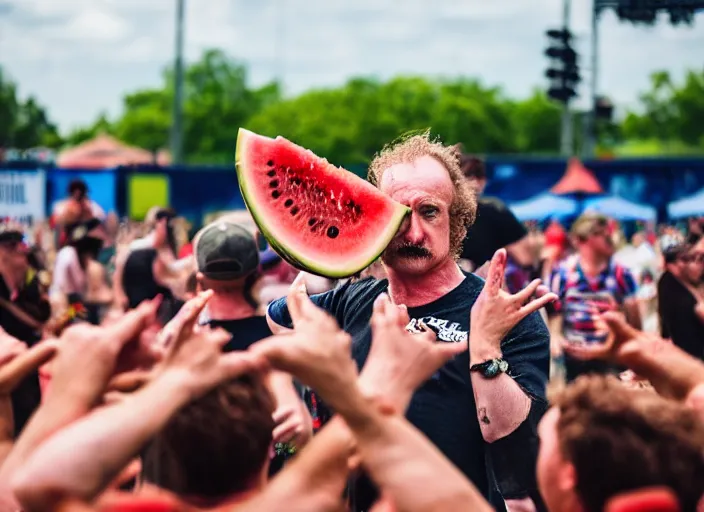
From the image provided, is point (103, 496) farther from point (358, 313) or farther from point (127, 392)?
point (358, 313)

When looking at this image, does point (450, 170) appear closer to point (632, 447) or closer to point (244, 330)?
point (244, 330)

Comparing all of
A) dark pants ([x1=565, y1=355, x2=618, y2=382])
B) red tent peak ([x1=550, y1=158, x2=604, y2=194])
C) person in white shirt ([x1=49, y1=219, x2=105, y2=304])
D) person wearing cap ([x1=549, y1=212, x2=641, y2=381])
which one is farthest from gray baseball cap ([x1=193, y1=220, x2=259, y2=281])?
red tent peak ([x1=550, y1=158, x2=604, y2=194])

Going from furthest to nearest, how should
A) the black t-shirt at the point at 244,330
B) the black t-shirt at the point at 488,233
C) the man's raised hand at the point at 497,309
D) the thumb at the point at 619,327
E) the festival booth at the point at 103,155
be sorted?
the festival booth at the point at 103,155 → the black t-shirt at the point at 488,233 → the black t-shirt at the point at 244,330 → the man's raised hand at the point at 497,309 → the thumb at the point at 619,327

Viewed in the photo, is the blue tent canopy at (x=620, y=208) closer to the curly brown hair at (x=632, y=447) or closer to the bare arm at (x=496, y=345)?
the bare arm at (x=496, y=345)

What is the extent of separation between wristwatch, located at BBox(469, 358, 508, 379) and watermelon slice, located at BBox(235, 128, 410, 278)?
512 millimetres

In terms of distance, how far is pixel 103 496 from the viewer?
1941 mm

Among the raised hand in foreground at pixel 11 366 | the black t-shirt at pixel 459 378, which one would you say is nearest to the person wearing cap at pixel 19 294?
the black t-shirt at pixel 459 378

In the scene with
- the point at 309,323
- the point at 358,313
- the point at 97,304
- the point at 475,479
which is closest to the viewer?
the point at 309,323

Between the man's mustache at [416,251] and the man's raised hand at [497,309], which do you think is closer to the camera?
the man's raised hand at [497,309]

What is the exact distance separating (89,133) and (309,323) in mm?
100140

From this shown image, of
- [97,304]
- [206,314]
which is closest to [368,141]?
[97,304]

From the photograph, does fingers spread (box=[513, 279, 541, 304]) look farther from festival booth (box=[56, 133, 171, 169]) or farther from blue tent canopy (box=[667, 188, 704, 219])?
festival booth (box=[56, 133, 171, 169])

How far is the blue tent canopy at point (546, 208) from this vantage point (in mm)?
19672

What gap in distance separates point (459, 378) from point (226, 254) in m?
1.60
